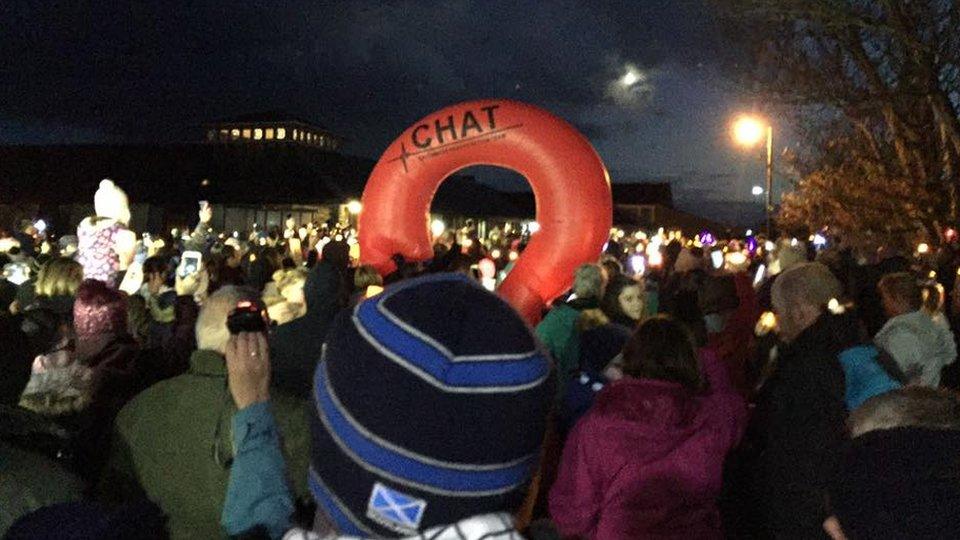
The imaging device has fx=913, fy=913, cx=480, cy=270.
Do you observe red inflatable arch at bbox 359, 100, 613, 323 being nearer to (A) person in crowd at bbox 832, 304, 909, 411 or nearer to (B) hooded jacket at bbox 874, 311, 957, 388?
(B) hooded jacket at bbox 874, 311, 957, 388

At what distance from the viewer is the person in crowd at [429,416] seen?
138cm

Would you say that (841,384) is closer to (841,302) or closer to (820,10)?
(841,302)

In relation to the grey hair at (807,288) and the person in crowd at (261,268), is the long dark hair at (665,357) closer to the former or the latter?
the grey hair at (807,288)

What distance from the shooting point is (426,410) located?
54.0 inches

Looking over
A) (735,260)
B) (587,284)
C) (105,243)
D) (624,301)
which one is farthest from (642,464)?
(735,260)

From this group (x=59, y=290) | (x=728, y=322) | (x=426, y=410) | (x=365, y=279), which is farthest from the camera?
(x=365, y=279)

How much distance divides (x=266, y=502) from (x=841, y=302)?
146 inches

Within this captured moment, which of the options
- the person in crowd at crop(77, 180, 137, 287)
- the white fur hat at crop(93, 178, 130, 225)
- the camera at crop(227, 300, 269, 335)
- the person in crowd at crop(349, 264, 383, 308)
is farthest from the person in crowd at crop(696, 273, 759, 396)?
the white fur hat at crop(93, 178, 130, 225)

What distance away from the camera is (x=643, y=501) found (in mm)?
3242

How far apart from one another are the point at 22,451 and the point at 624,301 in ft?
14.8

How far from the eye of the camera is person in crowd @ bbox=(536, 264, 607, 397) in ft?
17.6

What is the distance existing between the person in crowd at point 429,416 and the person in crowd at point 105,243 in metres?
7.56

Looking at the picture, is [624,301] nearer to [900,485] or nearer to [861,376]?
[861,376]

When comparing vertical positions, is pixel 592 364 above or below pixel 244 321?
below
